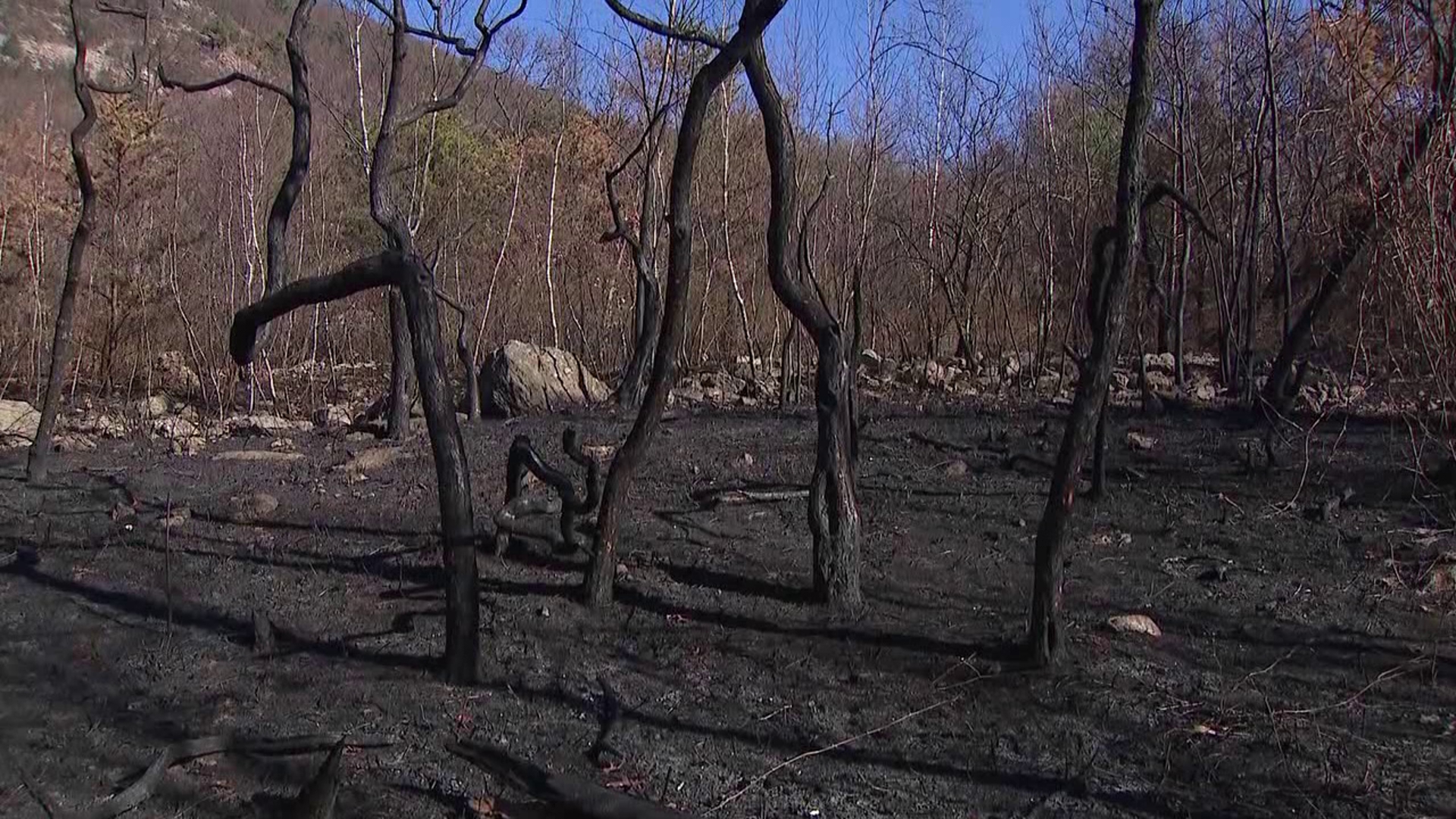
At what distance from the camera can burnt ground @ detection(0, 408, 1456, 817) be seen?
3.64 metres

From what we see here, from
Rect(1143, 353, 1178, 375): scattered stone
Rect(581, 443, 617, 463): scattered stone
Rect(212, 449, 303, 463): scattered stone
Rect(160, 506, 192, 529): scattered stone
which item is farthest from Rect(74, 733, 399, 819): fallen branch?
Rect(1143, 353, 1178, 375): scattered stone

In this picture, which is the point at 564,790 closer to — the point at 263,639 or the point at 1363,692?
the point at 263,639

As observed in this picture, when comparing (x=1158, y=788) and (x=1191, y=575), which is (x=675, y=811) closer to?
(x=1158, y=788)

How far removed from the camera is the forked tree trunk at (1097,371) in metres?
4.01

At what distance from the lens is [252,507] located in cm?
716

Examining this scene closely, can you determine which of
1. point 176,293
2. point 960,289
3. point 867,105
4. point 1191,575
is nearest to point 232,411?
point 176,293

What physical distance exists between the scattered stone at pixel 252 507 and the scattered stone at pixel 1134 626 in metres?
4.65

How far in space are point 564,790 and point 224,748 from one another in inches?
42.3

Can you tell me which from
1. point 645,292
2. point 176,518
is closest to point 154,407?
point 645,292

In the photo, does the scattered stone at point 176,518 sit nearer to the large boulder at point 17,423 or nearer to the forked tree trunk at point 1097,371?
the large boulder at point 17,423

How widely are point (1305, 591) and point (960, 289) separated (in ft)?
28.5

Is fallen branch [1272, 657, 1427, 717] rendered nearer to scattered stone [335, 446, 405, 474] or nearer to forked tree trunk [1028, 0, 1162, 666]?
forked tree trunk [1028, 0, 1162, 666]

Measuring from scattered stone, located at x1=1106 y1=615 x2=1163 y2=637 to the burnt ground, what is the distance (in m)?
0.05

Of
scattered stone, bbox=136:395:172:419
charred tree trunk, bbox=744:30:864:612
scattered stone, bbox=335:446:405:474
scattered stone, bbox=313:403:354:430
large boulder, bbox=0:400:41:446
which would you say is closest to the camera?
charred tree trunk, bbox=744:30:864:612
